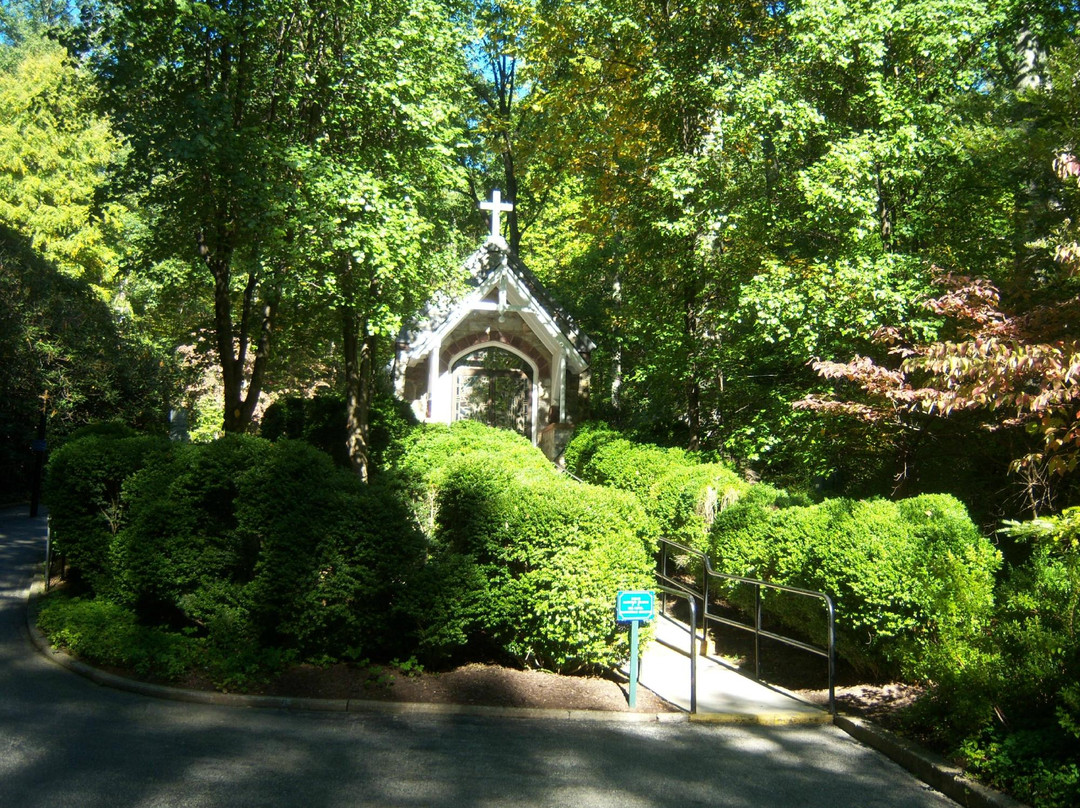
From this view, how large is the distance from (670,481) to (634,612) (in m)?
5.48

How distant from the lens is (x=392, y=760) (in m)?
6.36

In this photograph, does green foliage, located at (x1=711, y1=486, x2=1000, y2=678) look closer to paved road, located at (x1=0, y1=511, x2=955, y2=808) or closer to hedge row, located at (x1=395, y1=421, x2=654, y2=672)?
paved road, located at (x1=0, y1=511, x2=955, y2=808)

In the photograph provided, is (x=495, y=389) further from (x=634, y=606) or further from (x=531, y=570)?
(x=634, y=606)

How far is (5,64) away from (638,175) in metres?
41.4

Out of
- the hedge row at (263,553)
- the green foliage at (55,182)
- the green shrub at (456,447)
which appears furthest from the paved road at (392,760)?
the green foliage at (55,182)

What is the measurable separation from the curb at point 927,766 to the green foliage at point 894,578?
62cm

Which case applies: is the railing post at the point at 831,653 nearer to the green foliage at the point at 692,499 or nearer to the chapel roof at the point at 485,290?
the green foliage at the point at 692,499

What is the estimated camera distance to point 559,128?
1970 centimetres

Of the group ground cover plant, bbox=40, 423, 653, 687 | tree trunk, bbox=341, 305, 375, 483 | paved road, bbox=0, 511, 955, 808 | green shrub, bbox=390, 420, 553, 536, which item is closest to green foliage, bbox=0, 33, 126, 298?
green shrub, bbox=390, 420, 553, 536

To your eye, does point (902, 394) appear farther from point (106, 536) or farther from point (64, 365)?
point (64, 365)

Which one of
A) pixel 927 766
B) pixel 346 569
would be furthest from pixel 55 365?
pixel 927 766

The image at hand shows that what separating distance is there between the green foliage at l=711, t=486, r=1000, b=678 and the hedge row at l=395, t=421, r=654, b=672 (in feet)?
5.69

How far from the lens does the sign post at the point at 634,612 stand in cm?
789

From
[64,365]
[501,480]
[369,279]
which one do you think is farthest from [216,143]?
[64,365]
